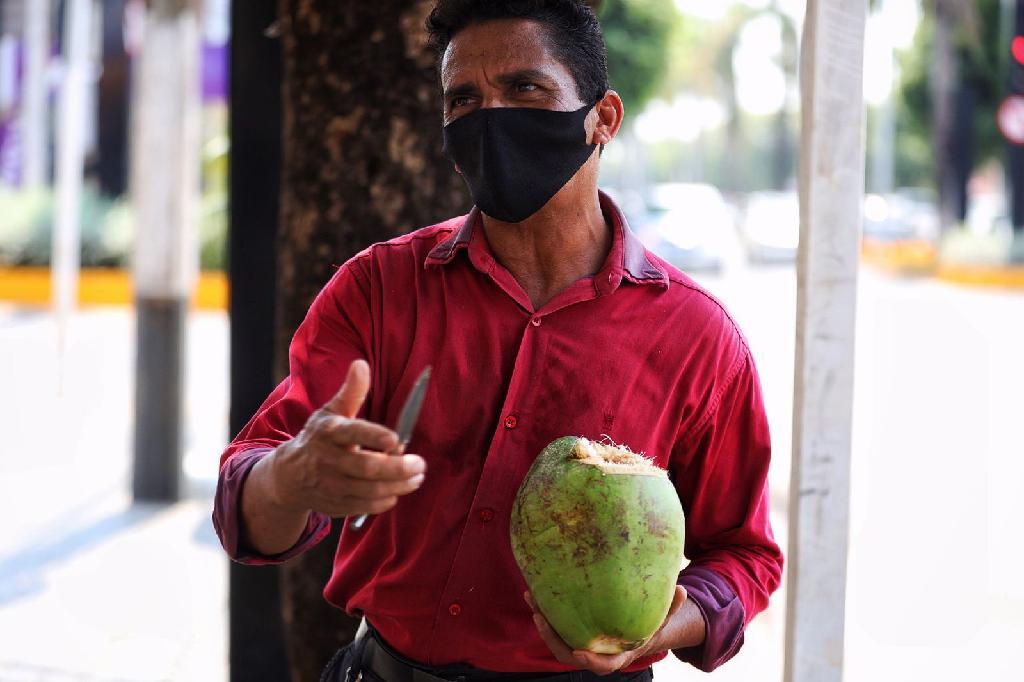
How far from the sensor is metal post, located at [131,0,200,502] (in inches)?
304

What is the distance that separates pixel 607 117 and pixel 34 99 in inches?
884

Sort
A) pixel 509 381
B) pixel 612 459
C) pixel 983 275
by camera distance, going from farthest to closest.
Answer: pixel 983 275 < pixel 509 381 < pixel 612 459

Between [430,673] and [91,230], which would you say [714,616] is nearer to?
[430,673]

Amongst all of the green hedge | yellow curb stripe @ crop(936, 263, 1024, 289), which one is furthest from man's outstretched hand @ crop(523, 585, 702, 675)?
yellow curb stripe @ crop(936, 263, 1024, 289)

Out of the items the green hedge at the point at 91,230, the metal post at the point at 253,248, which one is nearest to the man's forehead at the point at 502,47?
the metal post at the point at 253,248

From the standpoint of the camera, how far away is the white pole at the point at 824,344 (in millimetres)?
2592

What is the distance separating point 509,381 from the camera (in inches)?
81.7

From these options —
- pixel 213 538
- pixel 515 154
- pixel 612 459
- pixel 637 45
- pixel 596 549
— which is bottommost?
pixel 213 538

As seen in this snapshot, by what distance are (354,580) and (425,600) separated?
166 mm

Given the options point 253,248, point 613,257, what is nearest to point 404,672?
point 613,257

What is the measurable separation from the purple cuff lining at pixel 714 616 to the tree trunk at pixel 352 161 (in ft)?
4.77

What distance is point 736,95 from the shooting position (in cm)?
5544

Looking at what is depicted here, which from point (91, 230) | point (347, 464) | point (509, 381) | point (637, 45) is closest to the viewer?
point (347, 464)

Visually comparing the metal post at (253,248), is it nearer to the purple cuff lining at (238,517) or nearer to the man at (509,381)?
the man at (509,381)
